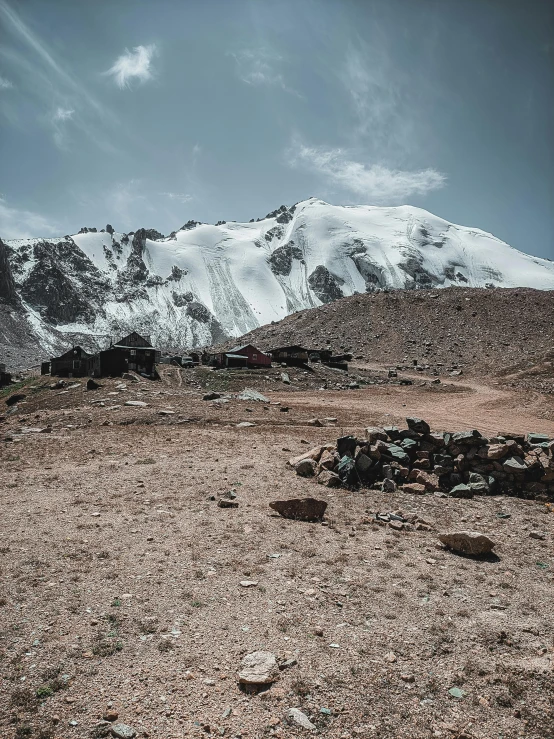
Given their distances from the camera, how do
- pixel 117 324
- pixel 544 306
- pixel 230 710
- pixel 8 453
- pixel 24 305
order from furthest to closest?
1. pixel 117 324
2. pixel 24 305
3. pixel 544 306
4. pixel 8 453
5. pixel 230 710

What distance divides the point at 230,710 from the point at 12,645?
297cm

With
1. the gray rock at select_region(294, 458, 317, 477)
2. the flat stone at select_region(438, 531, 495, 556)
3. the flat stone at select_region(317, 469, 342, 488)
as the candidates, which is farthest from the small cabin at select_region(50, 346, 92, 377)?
the flat stone at select_region(438, 531, 495, 556)

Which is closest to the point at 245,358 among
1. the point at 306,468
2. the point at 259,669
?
the point at 306,468

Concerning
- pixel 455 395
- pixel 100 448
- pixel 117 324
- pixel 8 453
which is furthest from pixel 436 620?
pixel 117 324

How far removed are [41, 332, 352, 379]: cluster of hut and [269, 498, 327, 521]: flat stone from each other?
3946cm

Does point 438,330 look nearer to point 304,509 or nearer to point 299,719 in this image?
point 304,509

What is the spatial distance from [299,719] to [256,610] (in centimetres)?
202

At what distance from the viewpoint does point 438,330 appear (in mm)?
69562

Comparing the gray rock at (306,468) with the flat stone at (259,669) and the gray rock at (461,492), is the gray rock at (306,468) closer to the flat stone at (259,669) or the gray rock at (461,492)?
the gray rock at (461,492)

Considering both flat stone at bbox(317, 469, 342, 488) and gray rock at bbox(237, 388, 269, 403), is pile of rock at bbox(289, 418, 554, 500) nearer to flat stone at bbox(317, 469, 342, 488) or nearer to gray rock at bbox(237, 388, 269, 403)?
flat stone at bbox(317, 469, 342, 488)

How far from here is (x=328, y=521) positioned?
10.4 m

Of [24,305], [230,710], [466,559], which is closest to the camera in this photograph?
[230,710]

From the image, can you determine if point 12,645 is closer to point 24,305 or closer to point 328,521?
point 328,521

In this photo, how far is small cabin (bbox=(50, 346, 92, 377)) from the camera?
180 feet
